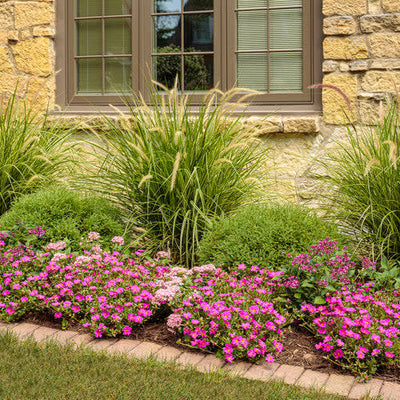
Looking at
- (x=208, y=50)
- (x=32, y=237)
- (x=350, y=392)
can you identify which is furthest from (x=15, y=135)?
(x=350, y=392)

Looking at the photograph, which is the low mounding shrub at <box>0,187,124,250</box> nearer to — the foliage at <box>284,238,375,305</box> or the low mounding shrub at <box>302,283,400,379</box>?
the foliage at <box>284,238,375,305</box>

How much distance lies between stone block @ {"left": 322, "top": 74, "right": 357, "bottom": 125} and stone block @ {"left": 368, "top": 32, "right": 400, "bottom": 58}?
0.28m

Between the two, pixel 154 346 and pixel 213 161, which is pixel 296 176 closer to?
pixel 213 161

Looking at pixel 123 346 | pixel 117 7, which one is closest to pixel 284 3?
pixel 117 7

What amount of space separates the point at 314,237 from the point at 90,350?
1.50 m

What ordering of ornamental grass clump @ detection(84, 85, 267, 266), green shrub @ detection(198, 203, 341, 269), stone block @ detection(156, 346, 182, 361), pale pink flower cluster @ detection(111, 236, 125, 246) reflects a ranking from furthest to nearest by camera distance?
ornamental grass clump @ detection(84, 85, 267, 266)
pale pink flower cluster @ detection(111, 236, 125, 246)
green shrub @ detection(198, 203, 341, 269)
stone block @ detection(156, 346, 182, 361)

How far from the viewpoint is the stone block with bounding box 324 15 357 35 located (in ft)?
15.2

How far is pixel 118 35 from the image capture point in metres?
5.42

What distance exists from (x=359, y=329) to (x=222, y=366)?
67 centimetres

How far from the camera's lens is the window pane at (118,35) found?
538 cm

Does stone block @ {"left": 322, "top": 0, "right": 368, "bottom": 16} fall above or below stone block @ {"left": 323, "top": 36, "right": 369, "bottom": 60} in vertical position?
above

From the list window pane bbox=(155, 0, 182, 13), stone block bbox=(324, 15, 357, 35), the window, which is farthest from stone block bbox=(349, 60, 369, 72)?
window pane bbox=(155, 0, 182, 13)

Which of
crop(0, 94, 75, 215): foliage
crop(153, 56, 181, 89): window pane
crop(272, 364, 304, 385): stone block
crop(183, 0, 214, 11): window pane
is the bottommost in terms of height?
crop(272, 364, 304, 385): stone block

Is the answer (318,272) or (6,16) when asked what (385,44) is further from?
(6,16)
